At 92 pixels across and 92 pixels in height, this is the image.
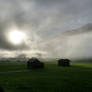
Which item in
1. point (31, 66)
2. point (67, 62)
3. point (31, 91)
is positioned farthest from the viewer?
point (67, 62)

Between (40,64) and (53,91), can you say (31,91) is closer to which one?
(53,91)

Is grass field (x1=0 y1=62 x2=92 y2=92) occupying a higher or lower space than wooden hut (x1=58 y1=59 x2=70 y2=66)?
lower

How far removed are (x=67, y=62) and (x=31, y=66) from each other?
27211mm

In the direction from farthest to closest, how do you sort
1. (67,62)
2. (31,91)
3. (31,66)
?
(67,62) < (31,66) < (31,91)

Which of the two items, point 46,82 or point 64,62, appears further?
point 64,62

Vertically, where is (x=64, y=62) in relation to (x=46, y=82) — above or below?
above

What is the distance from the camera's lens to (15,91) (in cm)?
2942

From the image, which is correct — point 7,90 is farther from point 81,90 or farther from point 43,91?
point 81,90

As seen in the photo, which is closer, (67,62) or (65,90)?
(65,90)

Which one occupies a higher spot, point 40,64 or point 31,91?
point 40,64

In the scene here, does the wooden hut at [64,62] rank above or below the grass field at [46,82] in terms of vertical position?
above

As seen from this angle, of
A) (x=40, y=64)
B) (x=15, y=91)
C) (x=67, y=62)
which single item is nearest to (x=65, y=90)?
(x=15, y=91)

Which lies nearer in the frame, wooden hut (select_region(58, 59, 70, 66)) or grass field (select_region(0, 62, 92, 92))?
grass field (select_region(0, 62, 92, 92))

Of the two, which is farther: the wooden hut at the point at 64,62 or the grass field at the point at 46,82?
the wooden hut at the point at 64,62
